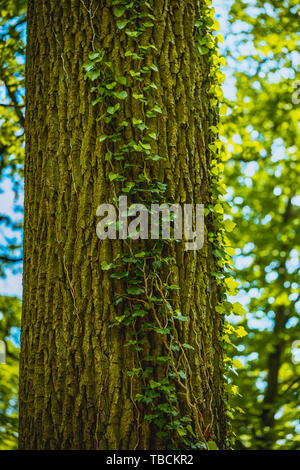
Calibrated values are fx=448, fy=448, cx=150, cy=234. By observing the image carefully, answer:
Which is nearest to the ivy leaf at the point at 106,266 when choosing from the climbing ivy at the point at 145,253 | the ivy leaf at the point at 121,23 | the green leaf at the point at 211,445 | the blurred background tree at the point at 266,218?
the climbing ivy at the point at 145,253

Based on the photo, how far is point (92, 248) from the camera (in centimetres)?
242

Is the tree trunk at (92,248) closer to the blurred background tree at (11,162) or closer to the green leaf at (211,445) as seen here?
the green leaf at (211,445)

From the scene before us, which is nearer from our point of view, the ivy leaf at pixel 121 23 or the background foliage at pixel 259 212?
the ivy leaf at pixel 121 23

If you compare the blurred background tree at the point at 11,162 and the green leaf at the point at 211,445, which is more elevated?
the blurred background tree at the point at 11,162

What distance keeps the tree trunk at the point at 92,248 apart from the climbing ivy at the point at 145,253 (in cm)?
2

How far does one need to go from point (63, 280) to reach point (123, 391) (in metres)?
0.67

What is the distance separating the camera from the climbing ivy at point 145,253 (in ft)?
7.38

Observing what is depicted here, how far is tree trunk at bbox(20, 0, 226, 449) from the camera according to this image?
2291 millimetres

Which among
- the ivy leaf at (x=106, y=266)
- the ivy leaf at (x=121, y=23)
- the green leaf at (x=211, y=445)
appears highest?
the ivy leaf at (x=121, y=23)

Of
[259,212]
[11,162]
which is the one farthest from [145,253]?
[259,212]

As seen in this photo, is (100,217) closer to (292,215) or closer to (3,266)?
(3,266)

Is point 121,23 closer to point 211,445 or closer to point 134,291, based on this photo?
point 134,291

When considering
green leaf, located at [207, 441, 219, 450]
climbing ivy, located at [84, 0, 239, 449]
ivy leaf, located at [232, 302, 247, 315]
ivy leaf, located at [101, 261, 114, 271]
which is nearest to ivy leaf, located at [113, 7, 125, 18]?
climbing ivy, located at [84, 0, 239, 449]
